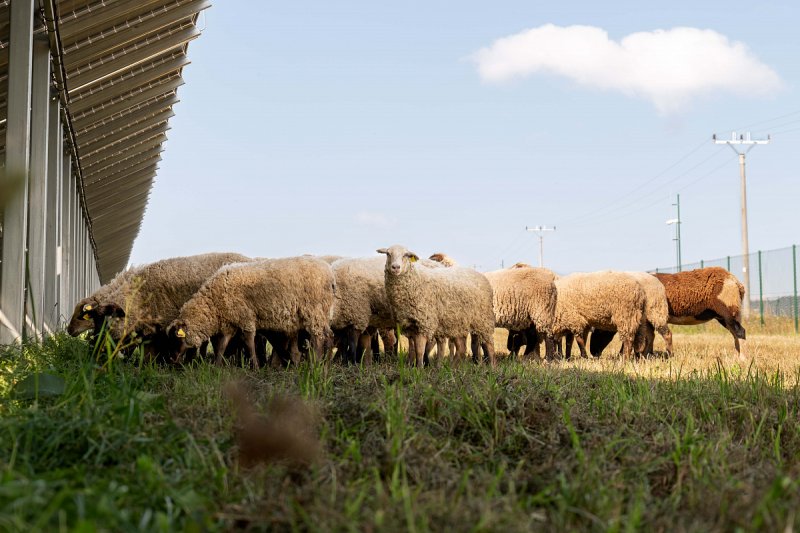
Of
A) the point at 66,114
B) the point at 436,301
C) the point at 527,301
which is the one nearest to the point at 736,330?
the point at 527,301

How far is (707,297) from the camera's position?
14.7 meters

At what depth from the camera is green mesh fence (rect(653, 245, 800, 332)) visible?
25531mm

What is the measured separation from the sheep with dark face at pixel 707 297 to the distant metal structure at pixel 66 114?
945cm

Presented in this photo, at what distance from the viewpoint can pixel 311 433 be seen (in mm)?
3613

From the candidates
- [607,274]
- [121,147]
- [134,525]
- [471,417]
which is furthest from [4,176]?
[121,147]

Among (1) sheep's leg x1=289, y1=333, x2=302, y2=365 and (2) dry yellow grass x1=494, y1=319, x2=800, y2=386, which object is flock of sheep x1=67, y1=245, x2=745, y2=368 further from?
(2) dry yellow grass x1=494, y1=319, x2=800, y2=386

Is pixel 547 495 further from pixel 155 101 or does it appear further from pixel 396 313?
pixel 155 101

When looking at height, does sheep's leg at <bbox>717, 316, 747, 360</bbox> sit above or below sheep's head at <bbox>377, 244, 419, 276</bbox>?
below

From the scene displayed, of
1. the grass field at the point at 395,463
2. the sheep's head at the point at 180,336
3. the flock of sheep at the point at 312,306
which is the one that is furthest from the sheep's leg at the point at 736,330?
the grass field at the point at 395,463

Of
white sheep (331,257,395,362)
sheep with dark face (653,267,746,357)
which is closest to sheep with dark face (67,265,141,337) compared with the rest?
white sheep (331,257,395,362)

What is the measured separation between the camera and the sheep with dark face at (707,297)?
47.5 feet

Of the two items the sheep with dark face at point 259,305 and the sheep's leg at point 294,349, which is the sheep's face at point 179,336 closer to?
the sheep with dark face at point 259,305

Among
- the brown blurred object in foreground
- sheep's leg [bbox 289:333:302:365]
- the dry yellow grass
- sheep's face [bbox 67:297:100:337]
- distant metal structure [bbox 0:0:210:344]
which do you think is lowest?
the dry yellow grass

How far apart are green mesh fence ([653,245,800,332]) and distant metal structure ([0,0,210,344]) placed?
1900 cm
